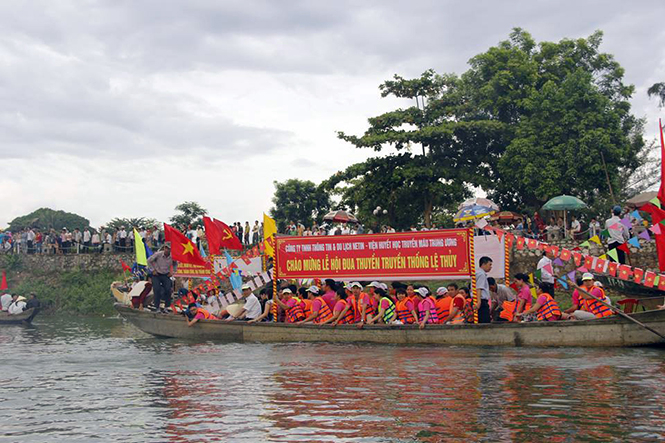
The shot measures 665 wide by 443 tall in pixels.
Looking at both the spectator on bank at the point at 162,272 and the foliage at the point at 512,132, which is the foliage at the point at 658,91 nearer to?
the foliage at the point at 512,132

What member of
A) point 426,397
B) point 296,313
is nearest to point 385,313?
point 296,313

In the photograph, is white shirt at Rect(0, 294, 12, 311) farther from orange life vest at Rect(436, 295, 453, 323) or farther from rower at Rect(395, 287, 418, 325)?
orange life vest at Rect(436, 295, 453, 323)

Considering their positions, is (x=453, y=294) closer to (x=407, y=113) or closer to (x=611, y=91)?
(x=407, y=113)

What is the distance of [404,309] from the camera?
1566cm

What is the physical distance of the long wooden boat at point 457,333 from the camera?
13.5m

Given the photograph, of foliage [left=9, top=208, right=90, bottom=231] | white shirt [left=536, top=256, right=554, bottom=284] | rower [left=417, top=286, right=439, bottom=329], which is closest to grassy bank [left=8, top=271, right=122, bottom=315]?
rower [left=417, top=286, right=439, bottom=329]

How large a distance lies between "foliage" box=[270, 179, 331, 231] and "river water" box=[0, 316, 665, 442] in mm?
34660

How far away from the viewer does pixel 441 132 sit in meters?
31.5

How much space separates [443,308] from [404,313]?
35.1 inches

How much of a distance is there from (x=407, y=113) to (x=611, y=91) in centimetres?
952


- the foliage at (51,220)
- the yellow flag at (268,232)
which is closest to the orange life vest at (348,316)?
the yellow flag at (268,232)

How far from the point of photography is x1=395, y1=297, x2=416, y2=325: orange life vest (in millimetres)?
15625

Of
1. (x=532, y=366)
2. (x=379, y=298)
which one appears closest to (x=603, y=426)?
(x=532, y=366)

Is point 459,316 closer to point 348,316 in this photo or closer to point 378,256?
point 378,256
